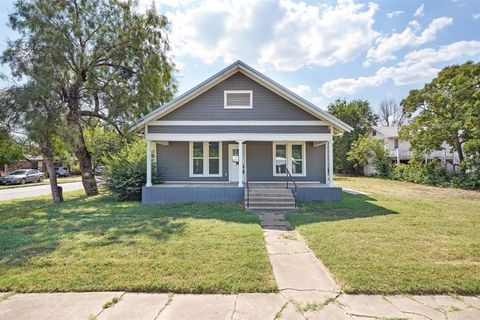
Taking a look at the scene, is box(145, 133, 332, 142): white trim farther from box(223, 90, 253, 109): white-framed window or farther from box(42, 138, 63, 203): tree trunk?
box(42, 138, 63, 203): tree trunk

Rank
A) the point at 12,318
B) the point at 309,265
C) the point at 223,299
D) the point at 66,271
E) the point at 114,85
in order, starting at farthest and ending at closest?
1. the point at 114,85
2. the point at 309,265
3. the point at 66,271
4. the point at 223,299
5. the point at 12,318

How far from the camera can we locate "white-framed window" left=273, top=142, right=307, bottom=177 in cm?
1420

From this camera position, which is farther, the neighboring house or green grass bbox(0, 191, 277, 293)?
the neighboring house

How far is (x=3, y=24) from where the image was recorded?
43.9 ft

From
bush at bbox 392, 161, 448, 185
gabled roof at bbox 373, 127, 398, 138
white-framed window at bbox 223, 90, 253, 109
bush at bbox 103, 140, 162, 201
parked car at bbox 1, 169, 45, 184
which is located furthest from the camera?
gabled roof at bbox 373, 127, 398, 138

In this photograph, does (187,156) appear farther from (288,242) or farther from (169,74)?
(288,242)

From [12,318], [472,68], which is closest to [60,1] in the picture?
[12,318]

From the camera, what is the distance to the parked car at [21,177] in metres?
26.9

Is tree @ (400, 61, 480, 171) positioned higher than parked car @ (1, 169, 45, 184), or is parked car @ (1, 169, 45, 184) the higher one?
tree @ (400, 61, 480, 171)

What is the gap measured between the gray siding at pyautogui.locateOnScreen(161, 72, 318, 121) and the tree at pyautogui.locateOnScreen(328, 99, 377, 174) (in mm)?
24230

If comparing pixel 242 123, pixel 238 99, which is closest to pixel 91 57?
pixel 238 99

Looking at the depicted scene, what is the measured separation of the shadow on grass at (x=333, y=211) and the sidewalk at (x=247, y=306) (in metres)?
4.25

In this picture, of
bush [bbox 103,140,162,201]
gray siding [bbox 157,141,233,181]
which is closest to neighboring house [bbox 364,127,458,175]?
gray siding [bbox 157,141,233,181]

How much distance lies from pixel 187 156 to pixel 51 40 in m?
8.48
